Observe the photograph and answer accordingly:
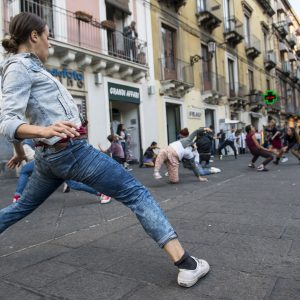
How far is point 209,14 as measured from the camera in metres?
20.1

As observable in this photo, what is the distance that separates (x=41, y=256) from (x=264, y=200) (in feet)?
12.1

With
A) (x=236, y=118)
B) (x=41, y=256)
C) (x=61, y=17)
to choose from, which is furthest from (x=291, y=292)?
(x=236, y=118)

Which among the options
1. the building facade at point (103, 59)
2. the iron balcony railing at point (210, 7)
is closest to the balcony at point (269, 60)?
the iron balcony railing at point (210, 7)

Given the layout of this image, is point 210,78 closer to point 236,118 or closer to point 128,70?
point 236,118

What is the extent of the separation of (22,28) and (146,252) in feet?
6.60

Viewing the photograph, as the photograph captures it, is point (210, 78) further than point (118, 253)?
Yes

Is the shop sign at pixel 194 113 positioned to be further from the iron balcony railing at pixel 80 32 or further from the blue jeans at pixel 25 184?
the blue jeans at pixel 25 184

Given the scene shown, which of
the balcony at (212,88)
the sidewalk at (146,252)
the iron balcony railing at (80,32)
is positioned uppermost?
the iron balcony railing at (80,32)

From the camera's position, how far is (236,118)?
83.0 ft

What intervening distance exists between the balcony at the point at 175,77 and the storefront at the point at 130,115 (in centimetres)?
178

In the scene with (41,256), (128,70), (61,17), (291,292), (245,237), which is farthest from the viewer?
(128,70)

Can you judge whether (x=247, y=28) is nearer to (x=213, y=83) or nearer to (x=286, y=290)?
(x=213, y=83)

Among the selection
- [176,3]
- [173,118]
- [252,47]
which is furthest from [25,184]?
[252,47]

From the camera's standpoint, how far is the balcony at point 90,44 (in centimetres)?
1152
